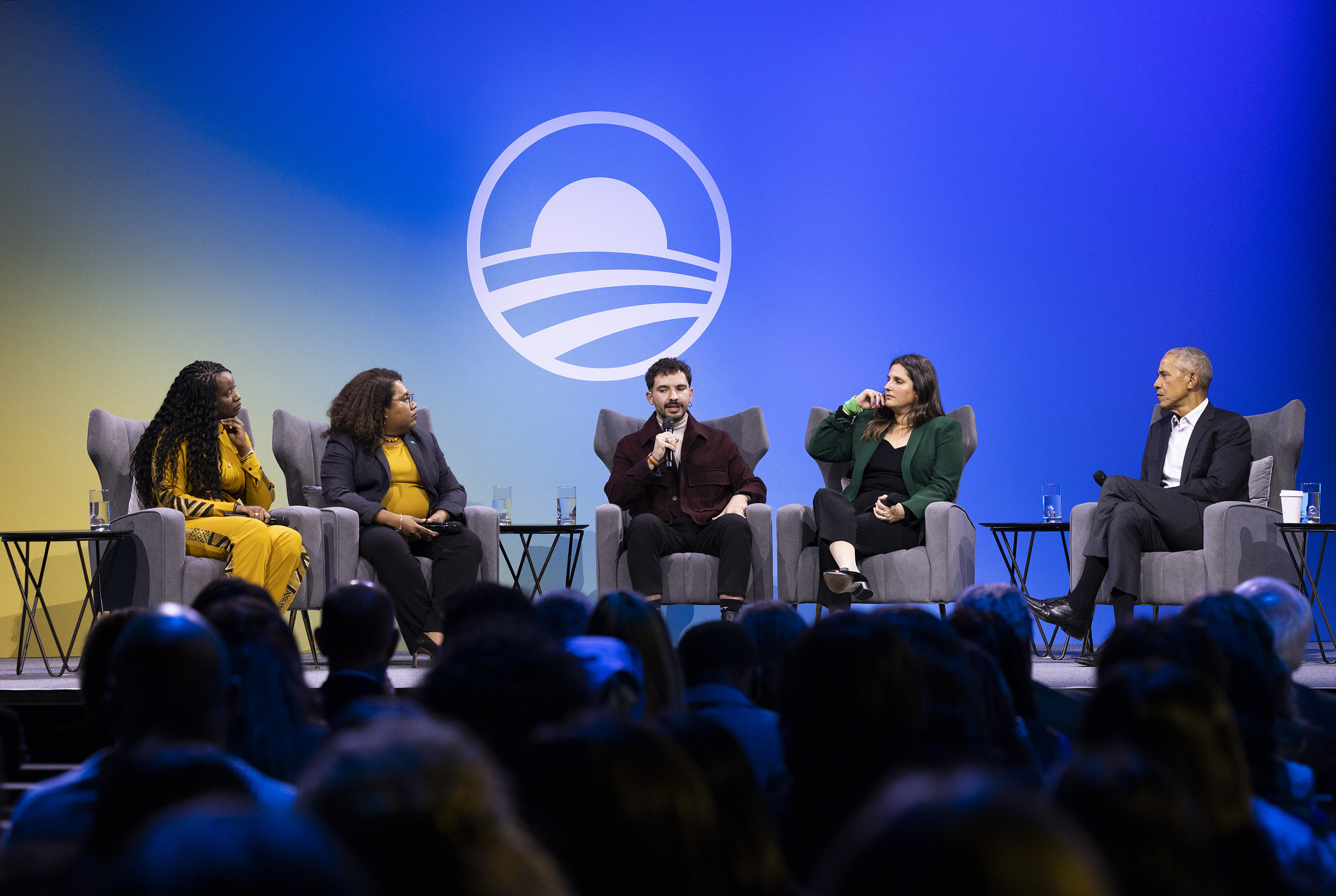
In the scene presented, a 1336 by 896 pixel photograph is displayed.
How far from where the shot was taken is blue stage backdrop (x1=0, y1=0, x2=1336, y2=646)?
5371 millimetres

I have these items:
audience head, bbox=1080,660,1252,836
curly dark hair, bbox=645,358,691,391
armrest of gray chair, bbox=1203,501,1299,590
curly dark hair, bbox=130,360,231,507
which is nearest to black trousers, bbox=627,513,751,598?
curly dark hair, bbox=645,358,691,391

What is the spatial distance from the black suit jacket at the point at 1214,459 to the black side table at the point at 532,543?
7.98 ft

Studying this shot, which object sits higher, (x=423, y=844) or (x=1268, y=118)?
(x=1268, y=118)

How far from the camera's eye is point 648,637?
1499 millimetres

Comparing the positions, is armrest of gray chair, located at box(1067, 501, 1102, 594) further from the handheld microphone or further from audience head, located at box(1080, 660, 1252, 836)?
audience head, located at box(1080, 660, 1252, 836)

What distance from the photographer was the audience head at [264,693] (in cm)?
129

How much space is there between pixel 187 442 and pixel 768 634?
3220 millimetres

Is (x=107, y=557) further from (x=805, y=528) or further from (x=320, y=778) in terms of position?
(x=320, y=778)

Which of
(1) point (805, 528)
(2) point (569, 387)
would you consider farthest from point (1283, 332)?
(2) point (569, 387)

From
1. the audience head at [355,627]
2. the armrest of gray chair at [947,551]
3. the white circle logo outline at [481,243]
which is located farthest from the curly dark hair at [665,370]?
the audience head at [355,627]

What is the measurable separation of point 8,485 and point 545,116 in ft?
10.2

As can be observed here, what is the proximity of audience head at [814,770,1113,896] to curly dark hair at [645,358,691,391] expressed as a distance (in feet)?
14.5

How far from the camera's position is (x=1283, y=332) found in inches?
213

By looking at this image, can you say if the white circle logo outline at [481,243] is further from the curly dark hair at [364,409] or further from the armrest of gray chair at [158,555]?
the armrest of gray chair at [158,555]
